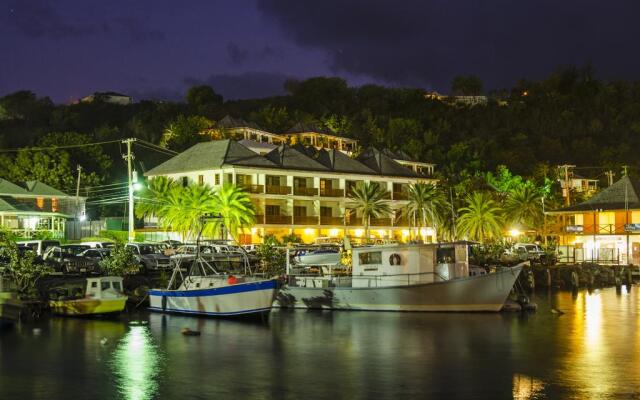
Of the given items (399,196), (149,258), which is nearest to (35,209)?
(149,258)

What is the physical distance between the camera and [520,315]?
4662 cm

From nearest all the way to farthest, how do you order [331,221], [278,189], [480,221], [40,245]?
[40,245] → [480,221] → [278,189] → [331,221]

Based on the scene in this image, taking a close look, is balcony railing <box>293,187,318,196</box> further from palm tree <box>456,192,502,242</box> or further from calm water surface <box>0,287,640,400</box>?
calm water surface <box>0,287,640,400</box>

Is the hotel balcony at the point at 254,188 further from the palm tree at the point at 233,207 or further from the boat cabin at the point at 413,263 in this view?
the boat cabin at the point at 413,263

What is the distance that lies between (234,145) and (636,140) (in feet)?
389

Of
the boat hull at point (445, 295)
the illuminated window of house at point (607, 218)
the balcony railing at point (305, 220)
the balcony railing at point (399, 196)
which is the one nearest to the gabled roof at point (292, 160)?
the balcony railing at point (305, 220)

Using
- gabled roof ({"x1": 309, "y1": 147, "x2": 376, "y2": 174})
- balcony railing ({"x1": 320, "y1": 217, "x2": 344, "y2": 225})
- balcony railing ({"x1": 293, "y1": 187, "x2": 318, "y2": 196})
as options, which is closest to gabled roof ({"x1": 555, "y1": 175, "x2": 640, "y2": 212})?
balcony railing ({"x1": 320, "y1": 217, "x2": 344, "y2": 225})

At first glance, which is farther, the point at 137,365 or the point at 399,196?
the point at 399,196

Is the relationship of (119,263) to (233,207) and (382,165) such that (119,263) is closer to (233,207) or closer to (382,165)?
(233,207)

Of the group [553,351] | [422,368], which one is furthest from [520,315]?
[422,368]

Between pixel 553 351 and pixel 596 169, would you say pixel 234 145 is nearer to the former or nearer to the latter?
pixel 553 351

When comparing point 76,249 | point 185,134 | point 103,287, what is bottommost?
point 103,287

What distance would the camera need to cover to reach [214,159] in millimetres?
87875

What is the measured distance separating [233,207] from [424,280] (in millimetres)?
33978
